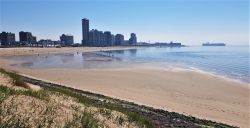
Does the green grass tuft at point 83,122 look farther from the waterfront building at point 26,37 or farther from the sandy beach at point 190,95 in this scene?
the waterfront building at point 26,37

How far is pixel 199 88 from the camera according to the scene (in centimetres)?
→ 2200

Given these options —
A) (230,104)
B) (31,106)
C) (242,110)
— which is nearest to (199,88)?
(230,104)

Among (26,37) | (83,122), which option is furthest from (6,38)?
(83,122)

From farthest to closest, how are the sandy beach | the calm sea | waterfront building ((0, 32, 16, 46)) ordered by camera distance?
1. waterfront building ((0, 32, 16, 46))
2. the calm sea
3. the sandy beach

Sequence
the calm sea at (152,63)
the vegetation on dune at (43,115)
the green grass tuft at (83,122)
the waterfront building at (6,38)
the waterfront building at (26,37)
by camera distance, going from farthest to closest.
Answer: the waterfront building at (26,37) < the waterfront building at (6,38) < the calm sea at (152,63) < the green grass tuft at (83,122) < the vegetation on dune at (43,115)

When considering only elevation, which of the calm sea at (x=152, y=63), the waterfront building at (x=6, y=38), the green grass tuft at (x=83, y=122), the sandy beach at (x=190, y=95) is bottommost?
the calm sea at (x=152, y=63)

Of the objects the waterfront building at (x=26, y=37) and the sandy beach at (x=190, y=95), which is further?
the waterfront building at (x=26, y=37)

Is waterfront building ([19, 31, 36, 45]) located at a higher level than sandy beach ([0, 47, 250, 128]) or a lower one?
Answer: higher

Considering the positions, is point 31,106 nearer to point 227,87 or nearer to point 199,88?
point 199,88

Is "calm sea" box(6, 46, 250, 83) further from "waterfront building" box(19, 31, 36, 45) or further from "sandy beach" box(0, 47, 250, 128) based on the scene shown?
"waterfront building" box(19, 31, 36, 45)

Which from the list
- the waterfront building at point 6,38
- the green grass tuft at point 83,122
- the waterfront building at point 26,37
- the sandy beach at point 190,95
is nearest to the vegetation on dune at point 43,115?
the green grass tuft at point 83,122

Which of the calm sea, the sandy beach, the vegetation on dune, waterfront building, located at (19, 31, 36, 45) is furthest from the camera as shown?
waterfront building, located at (19, 31, 36, 45)

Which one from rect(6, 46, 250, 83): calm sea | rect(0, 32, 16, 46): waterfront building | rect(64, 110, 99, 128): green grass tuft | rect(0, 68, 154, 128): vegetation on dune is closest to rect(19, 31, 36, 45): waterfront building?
rect(0, 32, 16, 46): waterfront building

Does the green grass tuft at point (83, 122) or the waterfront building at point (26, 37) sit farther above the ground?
the waterfront building at point (26, 37)
